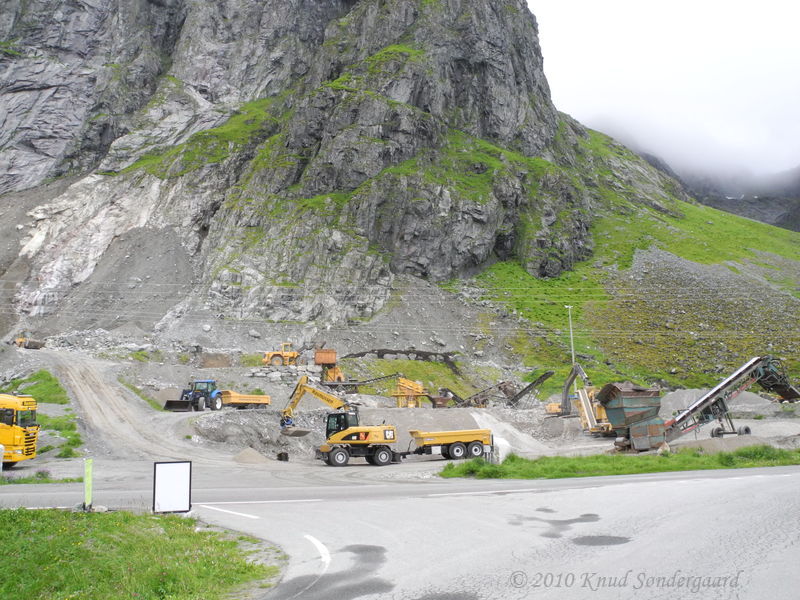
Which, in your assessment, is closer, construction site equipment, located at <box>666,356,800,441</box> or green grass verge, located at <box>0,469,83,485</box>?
green grass verge, located at <box>0,469,83,485</box>

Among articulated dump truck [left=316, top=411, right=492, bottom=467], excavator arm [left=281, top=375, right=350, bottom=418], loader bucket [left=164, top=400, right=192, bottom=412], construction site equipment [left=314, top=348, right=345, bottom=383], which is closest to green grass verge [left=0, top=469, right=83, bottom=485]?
articulated dump truck [left=316, top=411, right=492, bottom=467]

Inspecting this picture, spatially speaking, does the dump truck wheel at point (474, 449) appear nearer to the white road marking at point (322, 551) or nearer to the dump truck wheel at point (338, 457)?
the dump truck wheel at point (338, 457)

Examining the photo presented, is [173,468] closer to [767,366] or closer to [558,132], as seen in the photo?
[767,366]

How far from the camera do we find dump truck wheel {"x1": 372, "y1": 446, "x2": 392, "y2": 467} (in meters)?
26.8

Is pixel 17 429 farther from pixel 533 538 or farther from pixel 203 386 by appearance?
pixel 533 538

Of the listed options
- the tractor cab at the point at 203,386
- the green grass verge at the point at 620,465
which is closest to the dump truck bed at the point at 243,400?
the tractor cab at the point at 203,386

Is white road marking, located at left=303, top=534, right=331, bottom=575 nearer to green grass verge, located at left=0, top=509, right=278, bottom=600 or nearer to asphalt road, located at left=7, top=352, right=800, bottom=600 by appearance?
asphalt road, located at left=7, top=352, right=800, bottom=600

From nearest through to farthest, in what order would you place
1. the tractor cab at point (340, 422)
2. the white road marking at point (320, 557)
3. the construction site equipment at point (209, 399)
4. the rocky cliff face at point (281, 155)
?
the white road marking at point (320, 557), the tractor cab at point (340, 422), the construction site equipment at point (209, 399), the rocky cliff face at point (281, 155)

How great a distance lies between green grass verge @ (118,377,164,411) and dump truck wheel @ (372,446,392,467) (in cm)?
1834

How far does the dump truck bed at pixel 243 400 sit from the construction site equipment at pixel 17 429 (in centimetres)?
1501

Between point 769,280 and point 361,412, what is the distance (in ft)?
241

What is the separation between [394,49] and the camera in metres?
93.2

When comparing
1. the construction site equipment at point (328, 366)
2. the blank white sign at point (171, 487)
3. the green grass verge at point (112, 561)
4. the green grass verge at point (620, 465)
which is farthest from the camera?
the construction site equipment at point (328, 366)

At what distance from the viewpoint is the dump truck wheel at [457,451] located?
27562 millimetres
